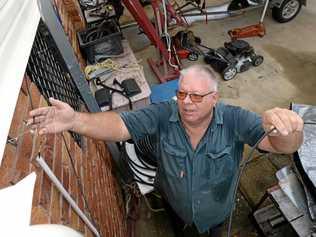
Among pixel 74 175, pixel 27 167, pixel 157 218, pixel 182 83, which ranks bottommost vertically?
pixel 157 218

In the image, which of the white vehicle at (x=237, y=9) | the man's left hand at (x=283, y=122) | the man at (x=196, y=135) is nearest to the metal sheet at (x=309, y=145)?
the man at (x=196, y=135)

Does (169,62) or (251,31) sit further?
(251,31)

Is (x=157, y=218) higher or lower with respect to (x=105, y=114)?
lower

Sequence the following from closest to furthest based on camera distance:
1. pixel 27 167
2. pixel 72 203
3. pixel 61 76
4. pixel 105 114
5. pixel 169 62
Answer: pixel 27 167 < pixel 72 203 < pixel 105 114 < pixel 61 76 < pixel 169 62

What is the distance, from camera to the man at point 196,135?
1563 mm

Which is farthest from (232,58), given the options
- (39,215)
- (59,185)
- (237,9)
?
(39,215)

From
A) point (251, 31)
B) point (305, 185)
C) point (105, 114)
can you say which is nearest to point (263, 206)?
point (305, 185)

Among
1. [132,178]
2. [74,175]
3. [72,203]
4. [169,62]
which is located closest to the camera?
[72,203]

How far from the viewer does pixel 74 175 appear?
138 cm

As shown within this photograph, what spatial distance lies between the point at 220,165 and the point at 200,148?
0.55ft

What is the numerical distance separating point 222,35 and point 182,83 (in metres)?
3.43

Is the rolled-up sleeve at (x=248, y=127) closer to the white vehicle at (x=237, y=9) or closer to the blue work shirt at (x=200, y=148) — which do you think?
the blue work shirt at (x=200, y=148)

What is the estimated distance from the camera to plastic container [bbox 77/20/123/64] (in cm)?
319

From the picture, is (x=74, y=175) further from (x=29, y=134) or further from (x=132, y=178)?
(x=132, y=178)
